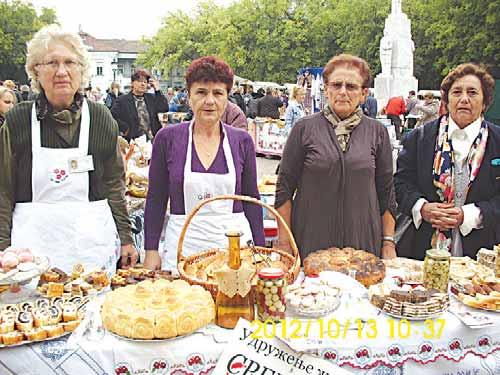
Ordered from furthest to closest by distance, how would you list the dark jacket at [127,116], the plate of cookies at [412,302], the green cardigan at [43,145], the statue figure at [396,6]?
the statue figure at [396,6] < the dark jacket at [127,116] < the green cardigan at [43,145] < the plate of cookies at [412,302]

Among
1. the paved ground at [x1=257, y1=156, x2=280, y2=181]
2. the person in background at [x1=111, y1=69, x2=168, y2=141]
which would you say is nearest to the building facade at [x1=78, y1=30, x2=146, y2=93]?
the paved ground at [x1=257, y1=156, x2=280, y2=181]

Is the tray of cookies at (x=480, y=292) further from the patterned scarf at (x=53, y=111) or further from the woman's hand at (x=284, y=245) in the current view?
the patterned scarf at (x=53, y=111)

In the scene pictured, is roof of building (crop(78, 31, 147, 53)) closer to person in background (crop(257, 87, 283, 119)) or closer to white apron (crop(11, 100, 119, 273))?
person in background (crop(257, 87, 283, 119))

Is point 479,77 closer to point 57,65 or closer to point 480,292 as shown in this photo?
point 480,292

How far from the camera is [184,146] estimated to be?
2.66 meters

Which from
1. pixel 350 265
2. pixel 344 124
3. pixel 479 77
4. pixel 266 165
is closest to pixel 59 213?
pixel 350 265

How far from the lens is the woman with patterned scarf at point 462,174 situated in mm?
2814

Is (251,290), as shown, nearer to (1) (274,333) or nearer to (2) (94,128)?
(1) (274,333)

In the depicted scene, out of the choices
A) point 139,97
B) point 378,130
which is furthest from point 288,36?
point 378,130

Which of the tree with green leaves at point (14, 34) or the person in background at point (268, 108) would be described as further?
the tree with green leaves at point (14, 34)

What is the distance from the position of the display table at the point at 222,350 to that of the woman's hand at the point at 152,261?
33.0 inches

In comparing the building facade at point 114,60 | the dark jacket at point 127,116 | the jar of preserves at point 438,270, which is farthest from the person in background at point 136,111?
the building facade at point 114,60

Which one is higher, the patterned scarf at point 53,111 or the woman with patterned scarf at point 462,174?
the patterned scarf at point 53,111
